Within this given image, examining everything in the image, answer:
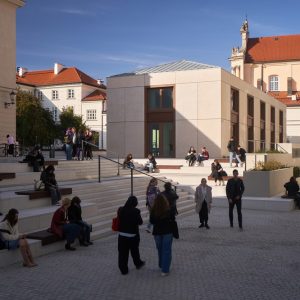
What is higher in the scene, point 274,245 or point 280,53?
point 280,53

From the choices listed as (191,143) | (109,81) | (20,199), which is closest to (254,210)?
(20,199)

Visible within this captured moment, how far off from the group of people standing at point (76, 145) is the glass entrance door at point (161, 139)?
34.3ft

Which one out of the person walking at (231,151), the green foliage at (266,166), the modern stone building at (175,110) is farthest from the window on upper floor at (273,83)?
the green foliage at (266,166)

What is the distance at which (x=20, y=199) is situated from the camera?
13.4m

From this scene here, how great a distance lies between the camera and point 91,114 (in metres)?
77.9

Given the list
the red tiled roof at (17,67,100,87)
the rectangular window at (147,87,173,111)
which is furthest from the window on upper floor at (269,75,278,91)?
the rectangular window at (147,87,173,111)

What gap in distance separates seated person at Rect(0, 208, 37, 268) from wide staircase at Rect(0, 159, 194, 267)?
244 millimetres

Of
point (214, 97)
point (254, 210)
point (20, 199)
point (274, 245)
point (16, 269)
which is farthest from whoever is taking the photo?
point (214, 97)

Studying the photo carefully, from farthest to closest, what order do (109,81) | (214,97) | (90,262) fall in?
1. (109,81)
2. (214,97)
3. (90,262)

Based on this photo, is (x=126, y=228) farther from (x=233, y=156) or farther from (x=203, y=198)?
(x=233, y=156)

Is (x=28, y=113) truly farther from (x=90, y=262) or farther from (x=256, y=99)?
(x=90, y=262)

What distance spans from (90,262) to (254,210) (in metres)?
11.3

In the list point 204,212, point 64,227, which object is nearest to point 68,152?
point 204,212

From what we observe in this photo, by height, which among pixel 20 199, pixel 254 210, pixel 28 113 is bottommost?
pixel 254 210
